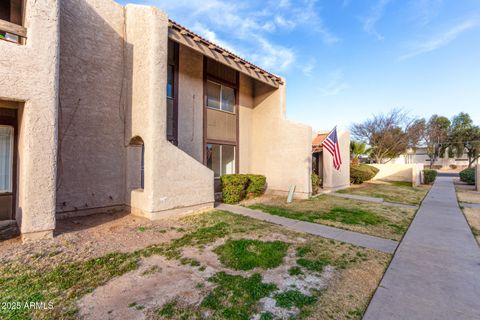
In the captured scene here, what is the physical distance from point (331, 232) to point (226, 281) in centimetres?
394

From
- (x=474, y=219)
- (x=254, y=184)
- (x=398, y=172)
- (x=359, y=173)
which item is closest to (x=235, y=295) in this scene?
(x=254, y=184)

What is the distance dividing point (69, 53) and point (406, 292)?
10440 millimetres

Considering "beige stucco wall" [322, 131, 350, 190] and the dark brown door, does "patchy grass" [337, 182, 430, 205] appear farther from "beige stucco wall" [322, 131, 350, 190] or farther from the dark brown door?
the dark brown door

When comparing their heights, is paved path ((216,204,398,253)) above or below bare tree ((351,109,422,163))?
below

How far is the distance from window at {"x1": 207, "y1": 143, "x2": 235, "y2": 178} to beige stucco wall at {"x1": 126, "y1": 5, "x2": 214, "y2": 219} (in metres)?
2.93

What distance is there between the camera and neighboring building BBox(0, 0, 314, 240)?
500cm

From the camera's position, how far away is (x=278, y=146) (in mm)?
12305

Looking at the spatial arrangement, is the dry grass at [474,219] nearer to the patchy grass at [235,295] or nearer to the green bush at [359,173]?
the patchy grass at [235,295]

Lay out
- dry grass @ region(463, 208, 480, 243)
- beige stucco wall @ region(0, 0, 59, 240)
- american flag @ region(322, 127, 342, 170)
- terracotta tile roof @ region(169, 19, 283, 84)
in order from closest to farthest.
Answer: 1. beige stucco wall @ region(0, 0, 59, 240)
2. dry grass @ region(463, 208, 480, 243)
3. terracotta tile roof @ region(169, 19, 283, 84)
4. american flag @ region(322, 127, 342, 170)

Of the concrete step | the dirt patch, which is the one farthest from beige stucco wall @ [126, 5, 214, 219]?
the dirt patch

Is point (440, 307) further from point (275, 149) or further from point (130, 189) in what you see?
point (275, 149)

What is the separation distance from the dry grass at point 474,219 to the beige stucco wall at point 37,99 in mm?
10950

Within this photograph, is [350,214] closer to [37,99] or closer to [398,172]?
[37,99]

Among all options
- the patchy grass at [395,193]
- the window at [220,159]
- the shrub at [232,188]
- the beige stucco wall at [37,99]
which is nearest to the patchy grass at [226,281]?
the beige stucco wall at [37,99]
